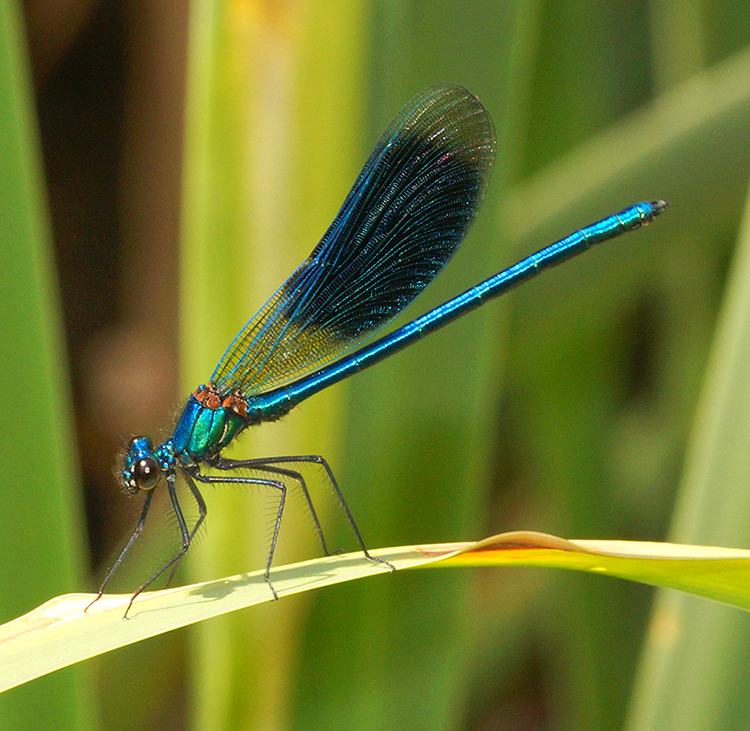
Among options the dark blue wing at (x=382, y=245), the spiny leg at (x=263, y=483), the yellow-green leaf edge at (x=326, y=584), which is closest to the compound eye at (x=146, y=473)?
the spiny leg at (x=263, y=483)

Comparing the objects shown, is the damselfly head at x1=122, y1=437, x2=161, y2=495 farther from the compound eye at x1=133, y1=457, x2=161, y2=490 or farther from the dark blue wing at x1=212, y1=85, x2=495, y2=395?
the dark blue wing at x1=212, y1=85, x2=495, y2=395

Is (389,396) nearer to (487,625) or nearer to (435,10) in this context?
(435,10)

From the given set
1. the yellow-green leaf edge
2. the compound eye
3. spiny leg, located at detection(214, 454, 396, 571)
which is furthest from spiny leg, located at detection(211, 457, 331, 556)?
the yellow-green leaf edge

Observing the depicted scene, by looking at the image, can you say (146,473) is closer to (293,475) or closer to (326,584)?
(293,475)

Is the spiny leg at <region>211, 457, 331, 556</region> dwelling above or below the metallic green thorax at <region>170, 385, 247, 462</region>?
below

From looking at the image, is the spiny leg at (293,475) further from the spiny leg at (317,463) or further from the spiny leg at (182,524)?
the spiny leg at (182,524)
